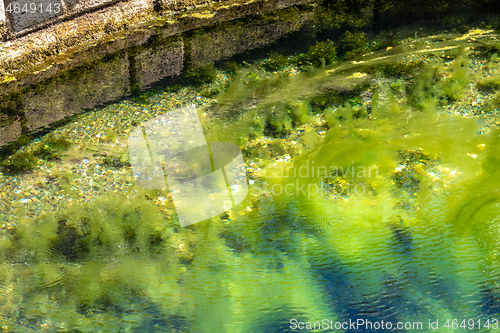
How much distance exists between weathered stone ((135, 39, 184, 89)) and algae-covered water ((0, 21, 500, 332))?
22cm

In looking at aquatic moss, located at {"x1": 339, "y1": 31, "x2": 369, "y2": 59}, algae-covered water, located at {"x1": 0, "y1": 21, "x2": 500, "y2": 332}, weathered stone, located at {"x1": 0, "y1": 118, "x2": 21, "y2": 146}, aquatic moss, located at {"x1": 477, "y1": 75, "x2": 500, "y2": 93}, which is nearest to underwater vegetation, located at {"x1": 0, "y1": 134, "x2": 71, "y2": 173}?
algae-covered water, located at {"x1": 0, "y1": 21, "x2": 500, "y2": 332}

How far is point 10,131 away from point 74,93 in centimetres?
53

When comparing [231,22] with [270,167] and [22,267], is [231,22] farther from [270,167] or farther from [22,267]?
[22,267]

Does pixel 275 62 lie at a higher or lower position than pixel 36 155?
higher

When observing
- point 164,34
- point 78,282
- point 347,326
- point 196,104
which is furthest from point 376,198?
point 164,34

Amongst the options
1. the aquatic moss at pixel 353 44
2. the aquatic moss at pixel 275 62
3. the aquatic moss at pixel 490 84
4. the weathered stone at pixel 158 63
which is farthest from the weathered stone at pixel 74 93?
the aquatic moss at pixel 490 84

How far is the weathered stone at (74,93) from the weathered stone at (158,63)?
0.39 feet

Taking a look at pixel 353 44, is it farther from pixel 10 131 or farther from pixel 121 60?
pixel 10 131

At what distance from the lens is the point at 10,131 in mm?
2943

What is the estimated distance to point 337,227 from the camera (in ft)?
8.07

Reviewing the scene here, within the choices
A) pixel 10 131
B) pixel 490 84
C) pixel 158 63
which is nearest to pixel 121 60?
pixel 158 63

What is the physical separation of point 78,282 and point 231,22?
2.67 metres

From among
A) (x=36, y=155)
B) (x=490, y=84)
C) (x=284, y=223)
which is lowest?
(x=284, y=223)

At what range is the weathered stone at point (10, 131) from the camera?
9.47 feet
